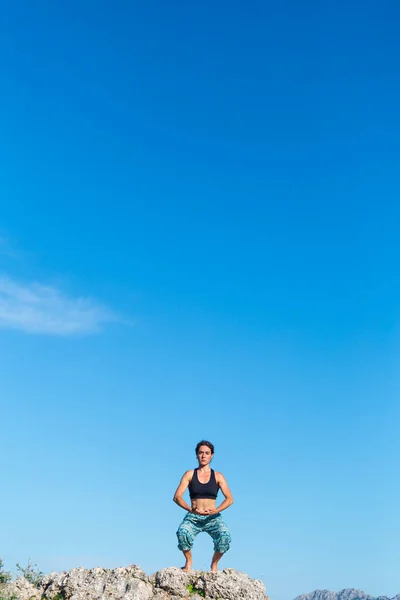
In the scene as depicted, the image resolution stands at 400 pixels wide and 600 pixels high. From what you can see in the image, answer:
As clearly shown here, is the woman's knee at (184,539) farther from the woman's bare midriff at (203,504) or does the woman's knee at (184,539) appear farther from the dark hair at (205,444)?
the dark hair at (205,444)

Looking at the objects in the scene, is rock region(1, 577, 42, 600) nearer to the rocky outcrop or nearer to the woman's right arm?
the rocky outcrop

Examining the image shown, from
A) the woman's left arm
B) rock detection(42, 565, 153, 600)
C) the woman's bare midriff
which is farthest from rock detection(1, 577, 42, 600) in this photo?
the woman's left arm

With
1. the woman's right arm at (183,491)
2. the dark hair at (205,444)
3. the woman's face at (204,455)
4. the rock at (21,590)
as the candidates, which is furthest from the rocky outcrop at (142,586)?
the dark hair at (205,444)

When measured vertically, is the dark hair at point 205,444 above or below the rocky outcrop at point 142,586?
above

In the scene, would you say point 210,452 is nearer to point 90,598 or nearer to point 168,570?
Result: point 168,570

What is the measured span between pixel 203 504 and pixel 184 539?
1.02 metres

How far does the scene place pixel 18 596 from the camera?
17141 millimetres

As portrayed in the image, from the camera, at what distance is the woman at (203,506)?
1703 centimetres

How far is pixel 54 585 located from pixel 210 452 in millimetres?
5538

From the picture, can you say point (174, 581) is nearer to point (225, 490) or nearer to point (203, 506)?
point (203, 506)

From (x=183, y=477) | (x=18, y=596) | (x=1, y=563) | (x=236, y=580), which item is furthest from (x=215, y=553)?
(x=1, y=563)

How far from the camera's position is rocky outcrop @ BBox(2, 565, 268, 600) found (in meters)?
16.2

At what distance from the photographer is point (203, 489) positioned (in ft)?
56.7

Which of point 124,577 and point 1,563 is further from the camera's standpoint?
point 1,563
